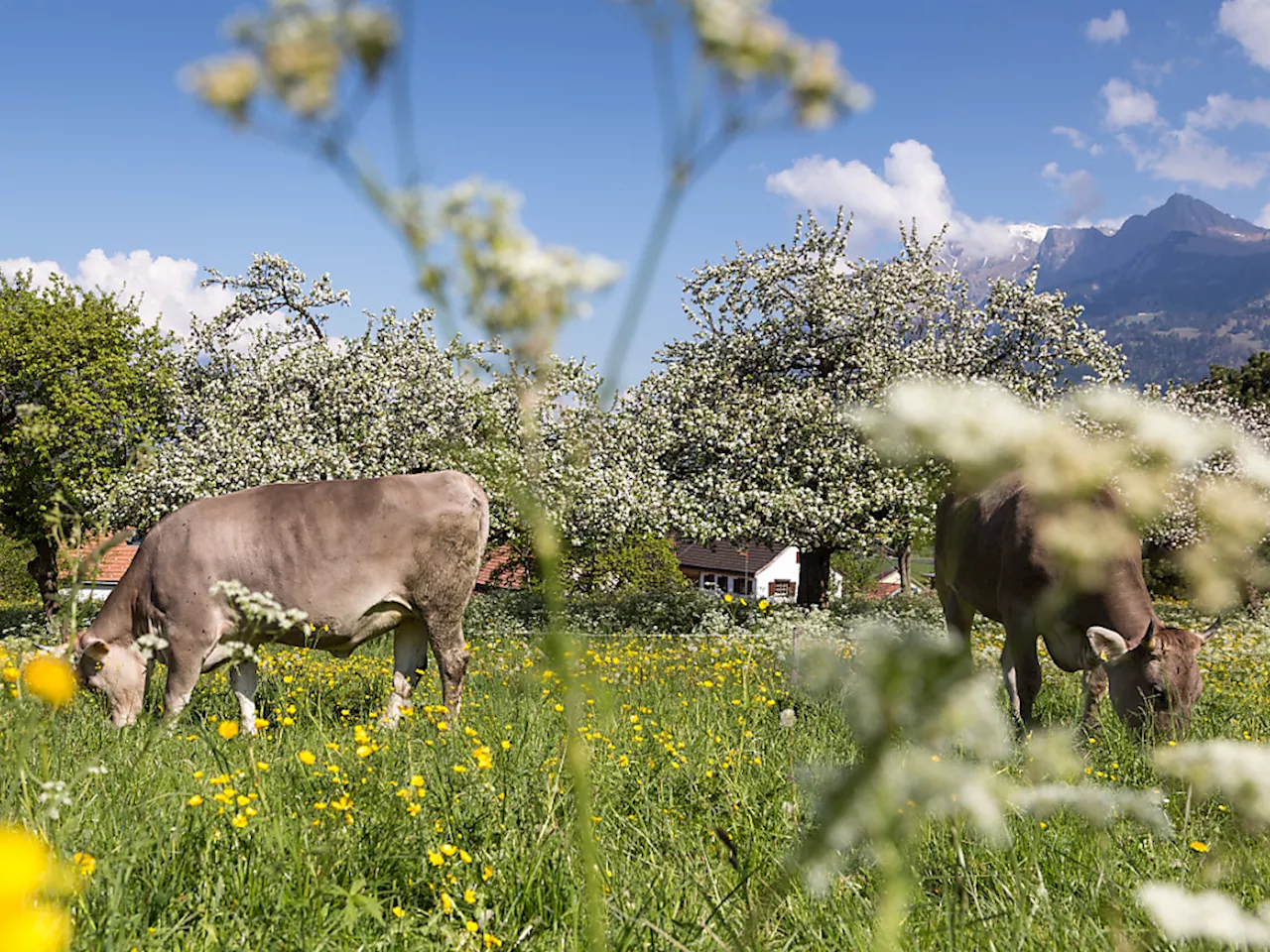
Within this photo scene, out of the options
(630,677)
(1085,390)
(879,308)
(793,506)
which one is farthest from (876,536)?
(1085,390)

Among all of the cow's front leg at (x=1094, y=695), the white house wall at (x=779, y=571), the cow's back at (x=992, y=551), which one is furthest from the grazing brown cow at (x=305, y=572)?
the white house wall at (x=779, y=571)

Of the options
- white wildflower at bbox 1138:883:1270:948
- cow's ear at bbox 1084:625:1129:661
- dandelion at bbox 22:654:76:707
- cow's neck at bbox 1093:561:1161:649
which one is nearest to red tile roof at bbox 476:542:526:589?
cow's neck at bbox 1093:561:1161:649

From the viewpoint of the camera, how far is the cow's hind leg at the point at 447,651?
7547 mm

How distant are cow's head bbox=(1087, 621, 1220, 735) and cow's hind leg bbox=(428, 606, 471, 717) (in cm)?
458

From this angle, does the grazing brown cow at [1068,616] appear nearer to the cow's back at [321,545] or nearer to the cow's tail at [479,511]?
the cow's tail at [479,511]

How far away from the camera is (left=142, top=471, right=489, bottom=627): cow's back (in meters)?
7.41

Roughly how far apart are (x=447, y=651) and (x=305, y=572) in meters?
1.24

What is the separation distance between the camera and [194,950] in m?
2.61

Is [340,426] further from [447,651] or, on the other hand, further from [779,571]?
[779,571]

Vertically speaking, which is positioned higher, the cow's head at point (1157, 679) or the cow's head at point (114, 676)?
the cow's head at point (1157, 679)

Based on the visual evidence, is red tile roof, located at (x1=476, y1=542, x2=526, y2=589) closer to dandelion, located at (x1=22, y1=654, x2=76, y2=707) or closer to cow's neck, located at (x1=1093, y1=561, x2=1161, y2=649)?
cow's neck, located at (x1=1093, y1=561, x2=1161, y2=649)

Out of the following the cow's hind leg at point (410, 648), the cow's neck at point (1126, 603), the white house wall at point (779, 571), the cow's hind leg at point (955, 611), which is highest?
the cow's neck at point (1126, 603)

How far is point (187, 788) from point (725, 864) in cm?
211

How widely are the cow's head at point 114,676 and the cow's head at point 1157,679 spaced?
264 inches
